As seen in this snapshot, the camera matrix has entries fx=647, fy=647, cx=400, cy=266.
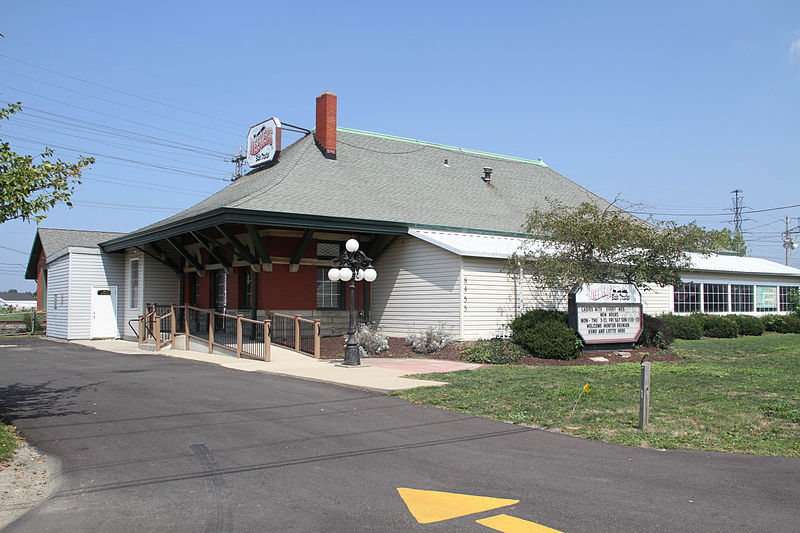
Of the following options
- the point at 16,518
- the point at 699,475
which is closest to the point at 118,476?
the point at 16,518

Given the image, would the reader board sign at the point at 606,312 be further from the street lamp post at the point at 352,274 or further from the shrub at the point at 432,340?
the street lamp post at the point at 352,274

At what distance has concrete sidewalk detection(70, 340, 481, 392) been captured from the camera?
534 inches

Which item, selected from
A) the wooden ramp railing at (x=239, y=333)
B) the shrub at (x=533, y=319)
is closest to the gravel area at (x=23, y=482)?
the wooden ramp railing at (x=239, y=333)

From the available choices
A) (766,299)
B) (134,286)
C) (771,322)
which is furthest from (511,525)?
(766,299)

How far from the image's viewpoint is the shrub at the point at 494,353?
17562mm

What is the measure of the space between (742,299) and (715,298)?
2.07 m

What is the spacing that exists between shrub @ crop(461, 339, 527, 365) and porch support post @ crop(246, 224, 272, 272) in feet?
23.8

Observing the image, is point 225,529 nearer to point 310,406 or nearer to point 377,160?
point 310,406

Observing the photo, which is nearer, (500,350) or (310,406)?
(310,406)

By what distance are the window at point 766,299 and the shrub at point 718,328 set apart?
5.08m

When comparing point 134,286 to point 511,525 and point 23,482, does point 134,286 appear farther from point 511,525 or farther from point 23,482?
point 511,525

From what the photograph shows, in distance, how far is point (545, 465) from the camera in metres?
7.20

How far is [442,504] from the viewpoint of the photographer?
19.0ft

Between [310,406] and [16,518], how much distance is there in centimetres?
568
